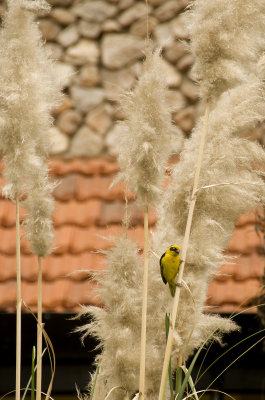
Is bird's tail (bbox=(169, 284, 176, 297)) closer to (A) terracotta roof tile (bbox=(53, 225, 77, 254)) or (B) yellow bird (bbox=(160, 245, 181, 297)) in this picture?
(B) yellow bird (bbox=(160, 245, 181, 297))

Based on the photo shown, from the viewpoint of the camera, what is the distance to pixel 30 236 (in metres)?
1.63

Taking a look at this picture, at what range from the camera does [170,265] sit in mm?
1619

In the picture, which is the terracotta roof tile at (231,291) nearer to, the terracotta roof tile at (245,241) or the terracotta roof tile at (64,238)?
the terracotta roof tile at (245,241)

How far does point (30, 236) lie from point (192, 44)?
0.57 m

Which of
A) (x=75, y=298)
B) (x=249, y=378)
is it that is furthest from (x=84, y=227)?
(x=249, y=378)

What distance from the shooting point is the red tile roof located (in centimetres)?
359

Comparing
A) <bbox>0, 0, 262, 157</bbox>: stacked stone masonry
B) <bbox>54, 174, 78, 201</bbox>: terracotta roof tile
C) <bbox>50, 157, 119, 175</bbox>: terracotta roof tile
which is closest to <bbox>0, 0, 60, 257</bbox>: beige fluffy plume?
<bbox>54, 174, 78, 201</bbox>: terracotta roof tile

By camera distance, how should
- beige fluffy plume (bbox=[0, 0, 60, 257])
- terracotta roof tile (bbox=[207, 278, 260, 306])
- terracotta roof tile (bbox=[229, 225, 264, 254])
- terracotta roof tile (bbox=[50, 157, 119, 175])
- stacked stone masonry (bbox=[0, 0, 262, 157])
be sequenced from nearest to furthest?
1. beige fluffy plume (bbox=[0, 0, 60, 257])
2. terracotta roof tile (bbox=[207, 278, 260, 306])
3. terracotta roof tile (bbox=[229, 225, 264, 254])
4. terracotta roof tile (bbox=[50, 157, 119, 175])
5. stacked stone masonry (bbox=[0, 0, 262, 157])

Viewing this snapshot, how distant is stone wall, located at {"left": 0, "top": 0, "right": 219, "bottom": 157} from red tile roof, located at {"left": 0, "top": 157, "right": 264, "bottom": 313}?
29cm

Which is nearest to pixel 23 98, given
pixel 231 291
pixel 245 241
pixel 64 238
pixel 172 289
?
pixel 172 289

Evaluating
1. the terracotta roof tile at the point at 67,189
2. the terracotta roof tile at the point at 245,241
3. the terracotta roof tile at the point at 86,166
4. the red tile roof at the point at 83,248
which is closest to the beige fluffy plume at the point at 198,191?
the red tile roof at the point at 83,248

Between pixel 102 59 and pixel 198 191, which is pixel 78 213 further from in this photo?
pixel 198 191

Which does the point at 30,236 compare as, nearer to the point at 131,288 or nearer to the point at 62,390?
the point at 131,288

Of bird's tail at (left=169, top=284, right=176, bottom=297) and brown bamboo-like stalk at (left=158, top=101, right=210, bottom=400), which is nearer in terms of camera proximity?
brown bamboo-like stalk at (left=158, top=101, right=210, bottom=400)
